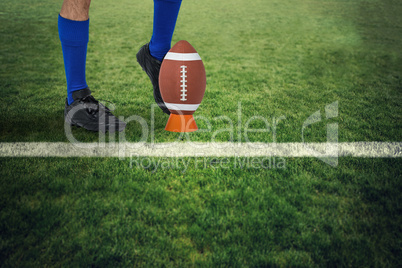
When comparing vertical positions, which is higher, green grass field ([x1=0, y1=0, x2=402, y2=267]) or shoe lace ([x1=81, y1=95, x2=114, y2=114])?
shoe lace ([x1=81, y1=95, x2=114, y2=114])

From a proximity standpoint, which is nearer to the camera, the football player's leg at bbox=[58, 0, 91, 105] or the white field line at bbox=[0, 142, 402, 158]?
the white field line at bbox=[0, 142, 402, 158]

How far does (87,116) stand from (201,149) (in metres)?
0.98

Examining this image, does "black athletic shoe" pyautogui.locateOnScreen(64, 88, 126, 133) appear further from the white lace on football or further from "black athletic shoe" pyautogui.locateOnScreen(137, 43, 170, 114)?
the white lace on football

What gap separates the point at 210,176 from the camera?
196cm

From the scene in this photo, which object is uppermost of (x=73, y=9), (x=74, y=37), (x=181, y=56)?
(x=73, y=9)

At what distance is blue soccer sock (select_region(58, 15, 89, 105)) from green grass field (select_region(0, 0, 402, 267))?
40 cm

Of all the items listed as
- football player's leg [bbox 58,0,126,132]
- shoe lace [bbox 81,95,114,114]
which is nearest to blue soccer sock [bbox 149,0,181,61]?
football player's leg [bbox 58,0,126,132]

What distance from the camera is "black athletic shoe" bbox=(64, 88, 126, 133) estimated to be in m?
2.51

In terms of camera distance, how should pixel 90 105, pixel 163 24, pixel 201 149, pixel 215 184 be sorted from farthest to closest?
pixel 163 24 < pixel 90 105 < pixel 201 149 < pixel 215 184

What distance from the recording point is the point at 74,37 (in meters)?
2.46

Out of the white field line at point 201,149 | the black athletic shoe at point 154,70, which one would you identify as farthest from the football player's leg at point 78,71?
the black athletic shoe at point 154,70

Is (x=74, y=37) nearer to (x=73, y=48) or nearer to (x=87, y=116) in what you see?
(x=73, y=48)

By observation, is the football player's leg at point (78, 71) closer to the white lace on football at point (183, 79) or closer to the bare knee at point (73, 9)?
the bare knee at point (73, 9)

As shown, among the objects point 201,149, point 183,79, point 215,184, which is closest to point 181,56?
point 183,79
